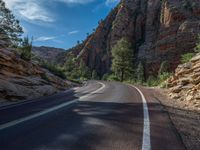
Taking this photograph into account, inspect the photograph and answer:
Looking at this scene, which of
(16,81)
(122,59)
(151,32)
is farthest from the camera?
(151,32)

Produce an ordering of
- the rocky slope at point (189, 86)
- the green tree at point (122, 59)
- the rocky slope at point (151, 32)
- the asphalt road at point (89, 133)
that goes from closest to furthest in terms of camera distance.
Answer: the asphalt road at point (89, 133) → the rocky slope at point (189, 86) → the green tree at point (122, 59) → the rocky slope at point (151, 32)

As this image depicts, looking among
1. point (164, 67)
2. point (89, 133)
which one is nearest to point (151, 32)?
point (164, 67)

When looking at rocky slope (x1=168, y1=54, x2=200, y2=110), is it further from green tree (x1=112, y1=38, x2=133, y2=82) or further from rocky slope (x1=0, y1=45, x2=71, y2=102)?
green tree (x1=112, y1=38, x2=133, y2=82)

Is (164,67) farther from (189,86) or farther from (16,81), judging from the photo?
(16,81)

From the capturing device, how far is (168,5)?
6544 cm

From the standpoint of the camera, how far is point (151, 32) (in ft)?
246

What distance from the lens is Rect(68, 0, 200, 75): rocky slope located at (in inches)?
2275

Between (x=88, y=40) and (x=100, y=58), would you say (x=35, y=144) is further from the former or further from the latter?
(x=88, y=40)

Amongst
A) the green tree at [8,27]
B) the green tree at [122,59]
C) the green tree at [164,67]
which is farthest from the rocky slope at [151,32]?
the green tree at [8,27]

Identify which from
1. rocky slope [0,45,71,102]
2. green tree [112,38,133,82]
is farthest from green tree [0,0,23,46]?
green tree [112,38,133,82]

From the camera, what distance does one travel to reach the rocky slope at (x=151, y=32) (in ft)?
190

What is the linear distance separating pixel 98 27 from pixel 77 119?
105483mm

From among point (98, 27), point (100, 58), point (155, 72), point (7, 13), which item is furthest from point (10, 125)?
point (98, 27)

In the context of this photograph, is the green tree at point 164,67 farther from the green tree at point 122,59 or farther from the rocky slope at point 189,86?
A: the rocky slope at point 189,86
